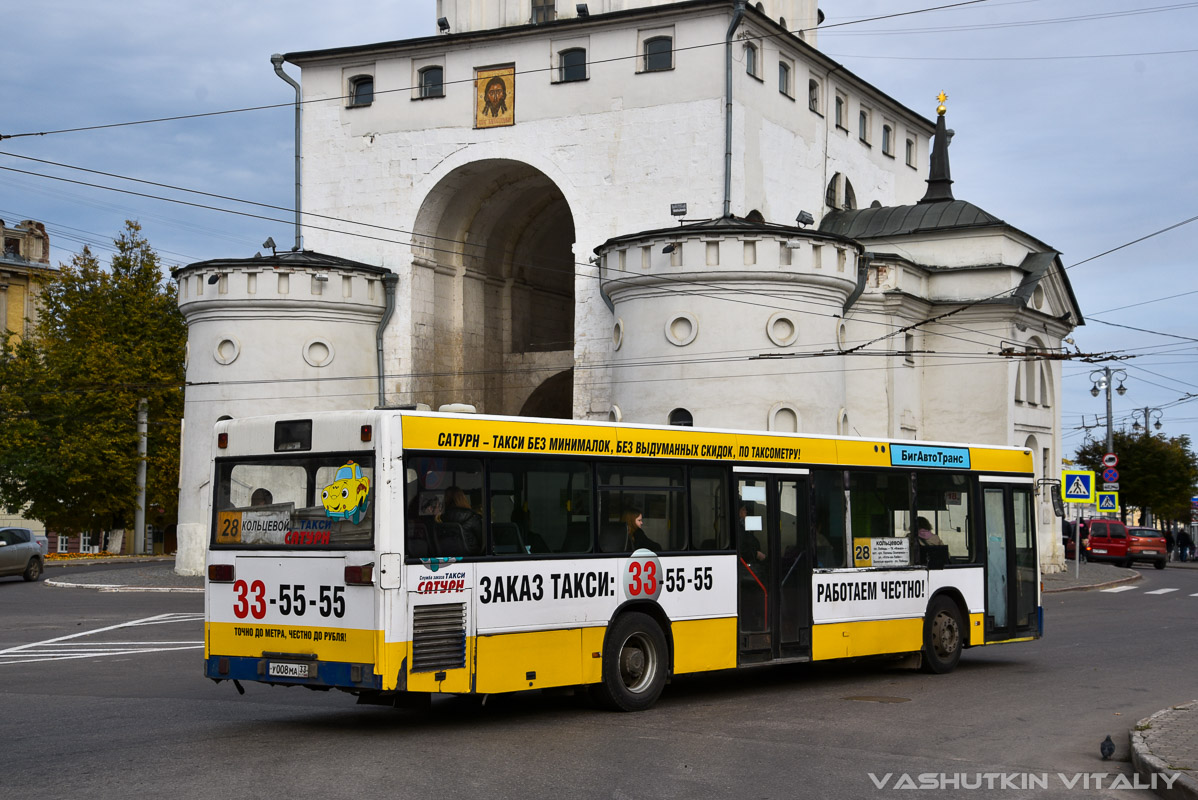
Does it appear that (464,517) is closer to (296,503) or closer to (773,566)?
(296,503)

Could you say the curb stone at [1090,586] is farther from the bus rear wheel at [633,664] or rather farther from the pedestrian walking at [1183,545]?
the pedestrian walking at [1183,545]

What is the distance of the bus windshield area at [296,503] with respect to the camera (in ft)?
35.5

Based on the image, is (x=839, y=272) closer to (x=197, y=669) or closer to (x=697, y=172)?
(x=697, y=172)

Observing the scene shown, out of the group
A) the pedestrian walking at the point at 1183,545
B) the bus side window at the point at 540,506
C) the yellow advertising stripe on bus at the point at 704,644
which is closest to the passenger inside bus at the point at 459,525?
the bus side window at the point at 540,506

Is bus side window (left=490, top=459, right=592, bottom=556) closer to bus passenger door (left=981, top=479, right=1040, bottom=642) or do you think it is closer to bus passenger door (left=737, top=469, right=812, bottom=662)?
bus passenger door (left=737, top=469, right=812, bottom=662)

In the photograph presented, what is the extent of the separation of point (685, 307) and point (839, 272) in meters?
4.18

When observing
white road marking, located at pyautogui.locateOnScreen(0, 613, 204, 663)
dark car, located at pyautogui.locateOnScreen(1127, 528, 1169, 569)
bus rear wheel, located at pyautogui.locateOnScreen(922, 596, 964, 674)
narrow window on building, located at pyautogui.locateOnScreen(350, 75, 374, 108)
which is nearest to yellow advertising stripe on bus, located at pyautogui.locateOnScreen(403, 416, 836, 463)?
bus rear wheel, located at pyautogui.locateOnScreen(922, 596, 964, 674)

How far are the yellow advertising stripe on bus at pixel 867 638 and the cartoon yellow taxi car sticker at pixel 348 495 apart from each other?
5428 millimetres

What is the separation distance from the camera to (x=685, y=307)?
110ft

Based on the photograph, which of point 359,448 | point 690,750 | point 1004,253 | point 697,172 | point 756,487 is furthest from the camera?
point 1004,253

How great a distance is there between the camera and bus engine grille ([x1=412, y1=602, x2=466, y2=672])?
10719 millimetres

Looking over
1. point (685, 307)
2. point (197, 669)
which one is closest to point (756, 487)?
point (197, 669)

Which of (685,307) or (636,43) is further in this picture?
(636,43)

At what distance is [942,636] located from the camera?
1595 cm
